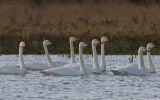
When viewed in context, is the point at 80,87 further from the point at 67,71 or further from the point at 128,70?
the point at 128,70

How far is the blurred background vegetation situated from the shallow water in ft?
21.0

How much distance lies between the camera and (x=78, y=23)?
33031 mm

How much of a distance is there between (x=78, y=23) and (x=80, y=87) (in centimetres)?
1428

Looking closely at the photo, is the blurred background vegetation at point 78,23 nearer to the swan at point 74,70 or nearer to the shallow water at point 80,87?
the swan at point 74,70

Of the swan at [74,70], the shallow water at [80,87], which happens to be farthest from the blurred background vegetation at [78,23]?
the shallow water at [80,87]

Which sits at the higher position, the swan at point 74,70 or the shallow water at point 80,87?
the swan at point 74,70

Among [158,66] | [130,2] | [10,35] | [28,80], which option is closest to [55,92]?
[28,80]

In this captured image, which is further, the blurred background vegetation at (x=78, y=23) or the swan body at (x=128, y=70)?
the blurred background vegetation at (x=78, y=23)

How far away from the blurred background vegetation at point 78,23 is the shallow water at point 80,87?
21.0 ft

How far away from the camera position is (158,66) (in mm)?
24953

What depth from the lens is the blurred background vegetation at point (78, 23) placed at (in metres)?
29.6

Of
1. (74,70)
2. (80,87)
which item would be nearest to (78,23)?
(74,70)

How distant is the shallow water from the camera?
55.9 feet

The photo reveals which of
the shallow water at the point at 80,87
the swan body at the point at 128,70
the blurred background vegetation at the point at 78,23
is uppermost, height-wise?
the blurred background vegetation at the point at 78,23
